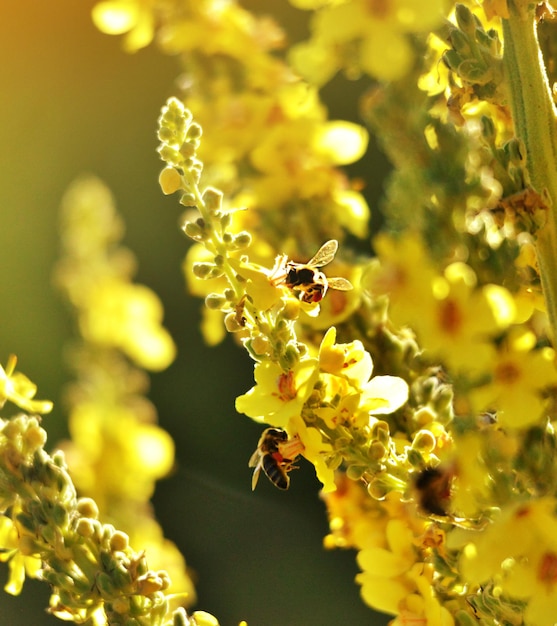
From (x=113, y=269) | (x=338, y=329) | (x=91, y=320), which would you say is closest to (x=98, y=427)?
(x=91, y=320)

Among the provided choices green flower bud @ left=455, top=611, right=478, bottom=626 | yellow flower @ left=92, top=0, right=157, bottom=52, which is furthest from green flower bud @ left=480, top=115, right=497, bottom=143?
yellow flower @ left=92, top=0, right=157, bottom=52

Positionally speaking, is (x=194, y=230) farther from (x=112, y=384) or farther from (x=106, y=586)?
(x=112, y=384)

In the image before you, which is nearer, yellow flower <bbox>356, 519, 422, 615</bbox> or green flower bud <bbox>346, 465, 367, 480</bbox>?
green flower bud <bbox>346, 465, 367, 480</bbox>

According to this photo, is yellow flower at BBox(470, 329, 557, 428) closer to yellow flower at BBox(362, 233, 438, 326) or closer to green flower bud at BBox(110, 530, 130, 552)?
yellow flower at BBox(362, 233, 438, 326)

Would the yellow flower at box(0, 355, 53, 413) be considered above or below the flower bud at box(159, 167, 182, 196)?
below

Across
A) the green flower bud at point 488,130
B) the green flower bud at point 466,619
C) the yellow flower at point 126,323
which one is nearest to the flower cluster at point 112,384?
the yellow flower at point 126,323

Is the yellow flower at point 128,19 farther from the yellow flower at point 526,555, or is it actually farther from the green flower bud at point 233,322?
the yellow flower at point 526,555
